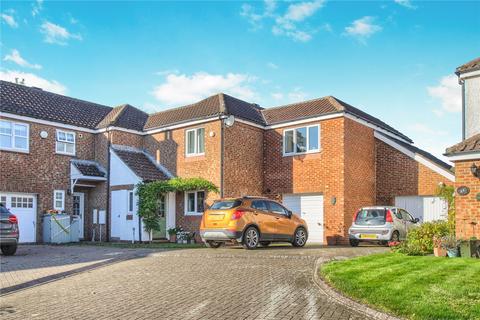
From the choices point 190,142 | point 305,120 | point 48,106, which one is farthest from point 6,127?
point 305,120

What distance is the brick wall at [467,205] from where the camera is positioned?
534 inches

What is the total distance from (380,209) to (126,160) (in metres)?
12.3

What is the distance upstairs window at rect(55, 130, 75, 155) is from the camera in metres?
23.5

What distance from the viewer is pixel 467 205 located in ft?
45.1

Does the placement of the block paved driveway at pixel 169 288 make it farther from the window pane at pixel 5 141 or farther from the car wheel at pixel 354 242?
the window pane at pixel 5 141

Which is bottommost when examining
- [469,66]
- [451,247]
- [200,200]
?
[451,247]

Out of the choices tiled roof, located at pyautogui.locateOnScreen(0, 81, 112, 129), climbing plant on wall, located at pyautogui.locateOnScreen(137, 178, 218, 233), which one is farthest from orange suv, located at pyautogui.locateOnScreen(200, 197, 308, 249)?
tiled roof, located at pyautogui.locateOnScreen(0, 81, 112, 129)

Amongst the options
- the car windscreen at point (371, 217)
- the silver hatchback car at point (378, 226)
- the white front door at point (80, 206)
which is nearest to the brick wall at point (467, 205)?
the silver hatchback car at point (378, 226)

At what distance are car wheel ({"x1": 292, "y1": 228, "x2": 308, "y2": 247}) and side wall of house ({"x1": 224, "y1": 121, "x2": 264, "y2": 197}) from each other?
5.14 meters

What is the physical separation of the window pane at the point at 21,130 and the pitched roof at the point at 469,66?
19.2 metres

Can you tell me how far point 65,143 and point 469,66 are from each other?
1887 centimetres

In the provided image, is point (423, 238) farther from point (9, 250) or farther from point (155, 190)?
point (9, 250)

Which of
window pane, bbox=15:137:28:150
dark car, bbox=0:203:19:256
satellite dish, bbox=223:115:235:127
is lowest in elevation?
dark car, bbox=0:203:19:256

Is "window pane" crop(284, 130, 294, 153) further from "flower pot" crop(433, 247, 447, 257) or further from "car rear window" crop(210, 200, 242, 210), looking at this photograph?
"flower pot" crop(433, 247, 447, 257)
